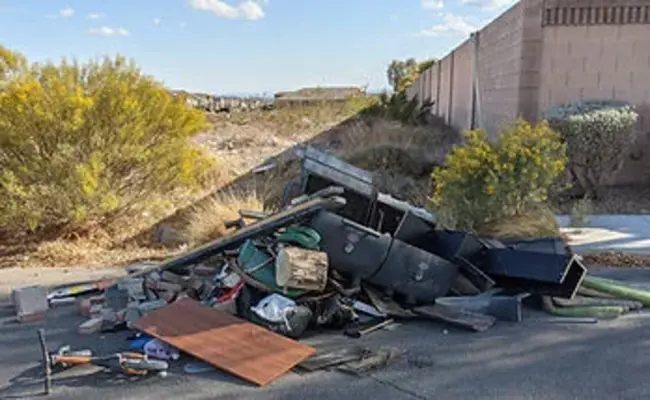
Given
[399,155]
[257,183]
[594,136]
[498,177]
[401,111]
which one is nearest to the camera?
[498,177]

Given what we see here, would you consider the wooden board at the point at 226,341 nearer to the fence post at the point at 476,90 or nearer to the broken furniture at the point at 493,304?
the broken furniture at the point at 493,304

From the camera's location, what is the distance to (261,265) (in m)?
5.27

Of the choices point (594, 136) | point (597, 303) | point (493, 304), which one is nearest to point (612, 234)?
point (594, 136)

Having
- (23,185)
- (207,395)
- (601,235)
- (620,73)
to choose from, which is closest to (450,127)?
(620,73)

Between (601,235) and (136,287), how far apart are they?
5.88 m

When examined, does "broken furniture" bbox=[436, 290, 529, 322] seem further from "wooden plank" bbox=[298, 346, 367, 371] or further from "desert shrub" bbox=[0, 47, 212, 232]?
"desert shrub" bbox=[0, 47, 212, 232]

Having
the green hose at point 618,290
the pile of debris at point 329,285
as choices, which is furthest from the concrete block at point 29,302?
the green hose at point 618,290

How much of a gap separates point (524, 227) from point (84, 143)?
596 centimetres

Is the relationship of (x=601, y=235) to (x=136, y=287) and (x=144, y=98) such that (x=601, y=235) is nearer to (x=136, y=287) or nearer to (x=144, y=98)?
(x=136, y=287)

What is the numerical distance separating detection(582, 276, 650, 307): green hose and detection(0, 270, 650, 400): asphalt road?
0.48m

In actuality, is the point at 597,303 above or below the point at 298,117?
below

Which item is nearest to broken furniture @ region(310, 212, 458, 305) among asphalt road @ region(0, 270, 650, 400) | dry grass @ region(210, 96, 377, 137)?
asphalt road @ region(0, 270, 650, 400)

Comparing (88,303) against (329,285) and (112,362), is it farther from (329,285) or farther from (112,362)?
(329,285)

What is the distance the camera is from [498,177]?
7207 mm
